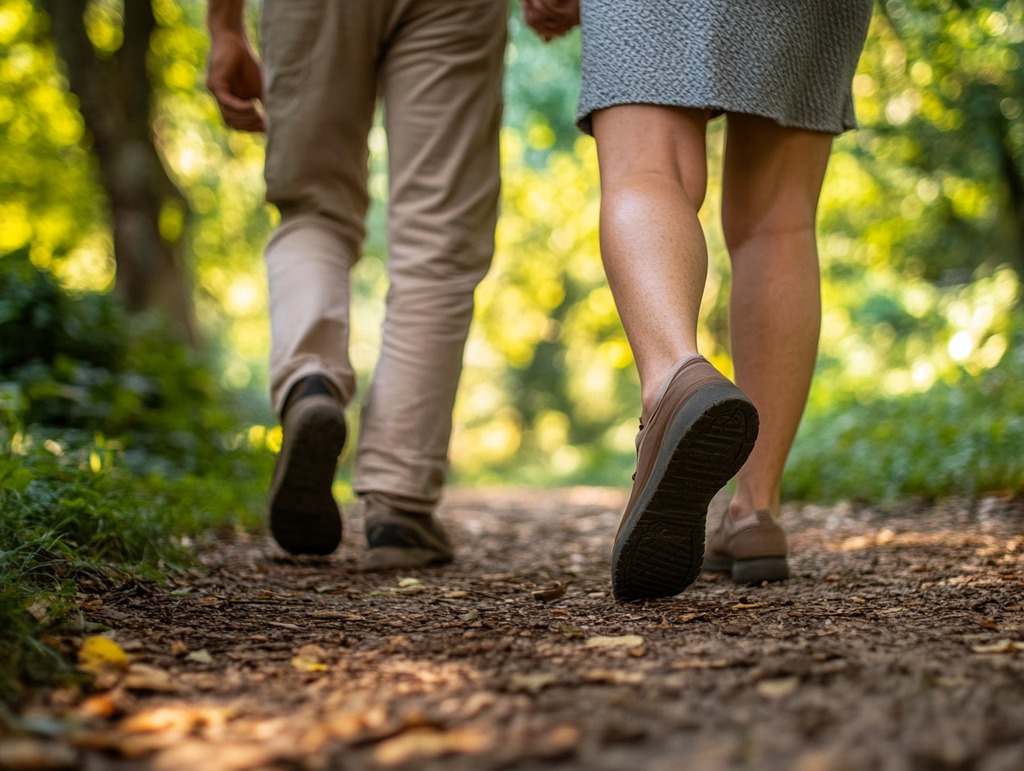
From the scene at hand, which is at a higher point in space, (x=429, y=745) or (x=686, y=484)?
(x=686, y=484)

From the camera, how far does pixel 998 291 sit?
602cm

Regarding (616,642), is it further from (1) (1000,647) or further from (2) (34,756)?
(2) (34,756)

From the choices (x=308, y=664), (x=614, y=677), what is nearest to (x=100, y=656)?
(x=308, y=664)

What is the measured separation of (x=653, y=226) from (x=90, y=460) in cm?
181

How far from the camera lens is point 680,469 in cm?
146

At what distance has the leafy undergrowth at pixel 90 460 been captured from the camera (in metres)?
1.50

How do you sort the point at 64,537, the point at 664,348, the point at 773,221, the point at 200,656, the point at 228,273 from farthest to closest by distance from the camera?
the point at 228,273
the point at 773,221
the point at 64,537
the point at 664,348
the point at 200,656

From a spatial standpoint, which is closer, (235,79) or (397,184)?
(397,184)

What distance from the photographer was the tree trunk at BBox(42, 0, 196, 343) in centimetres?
578

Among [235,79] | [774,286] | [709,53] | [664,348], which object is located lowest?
[664,348]

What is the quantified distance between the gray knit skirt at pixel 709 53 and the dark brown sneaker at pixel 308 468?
2.54 feet

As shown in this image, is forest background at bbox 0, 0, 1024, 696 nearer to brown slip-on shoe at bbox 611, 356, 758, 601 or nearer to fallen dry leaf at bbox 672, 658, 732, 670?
fallen dry leaf at bbox 672, 658, 732, 670

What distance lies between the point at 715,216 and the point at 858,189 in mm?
1132

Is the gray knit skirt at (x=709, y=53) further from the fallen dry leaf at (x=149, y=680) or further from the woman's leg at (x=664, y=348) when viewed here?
the fallen dry leaf at (x=149, y=680)
